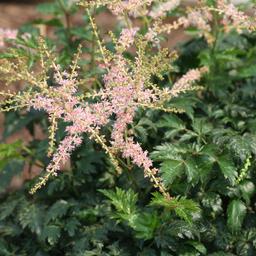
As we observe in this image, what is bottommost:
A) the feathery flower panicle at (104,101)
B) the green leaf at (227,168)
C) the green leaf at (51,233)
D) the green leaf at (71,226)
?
the green leaf at (51,233)

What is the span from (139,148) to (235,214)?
75cm

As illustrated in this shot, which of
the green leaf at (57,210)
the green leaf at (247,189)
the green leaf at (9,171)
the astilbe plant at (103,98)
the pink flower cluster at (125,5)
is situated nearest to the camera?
the astilbe plant at (103,98)

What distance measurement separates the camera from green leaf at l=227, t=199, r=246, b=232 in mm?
3438

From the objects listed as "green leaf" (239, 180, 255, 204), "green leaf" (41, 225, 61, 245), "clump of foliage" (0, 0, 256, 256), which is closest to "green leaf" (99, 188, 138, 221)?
"clump of foliage" (0, 0, 256, 256)

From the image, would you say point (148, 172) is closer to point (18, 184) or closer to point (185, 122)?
point (185, 122)

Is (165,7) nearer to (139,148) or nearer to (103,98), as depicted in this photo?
(103,98)

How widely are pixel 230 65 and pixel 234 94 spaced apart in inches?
18.8

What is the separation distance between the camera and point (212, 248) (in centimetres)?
364

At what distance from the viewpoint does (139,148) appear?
122 inches

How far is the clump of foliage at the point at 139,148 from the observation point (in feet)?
10.3

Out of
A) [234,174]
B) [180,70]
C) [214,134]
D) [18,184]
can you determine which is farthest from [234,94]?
[18,184]

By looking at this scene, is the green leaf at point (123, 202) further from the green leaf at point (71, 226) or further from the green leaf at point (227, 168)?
the green leaf at point (227, 168)

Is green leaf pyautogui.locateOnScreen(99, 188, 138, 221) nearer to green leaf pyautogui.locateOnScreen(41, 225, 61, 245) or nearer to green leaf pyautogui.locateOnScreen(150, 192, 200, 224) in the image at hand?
green leaf pyautogui.locateOnScreen(150, 192, 200, 224)

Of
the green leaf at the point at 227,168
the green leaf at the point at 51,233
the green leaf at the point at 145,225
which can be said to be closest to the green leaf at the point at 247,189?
the green leaf at the point at 227,168
